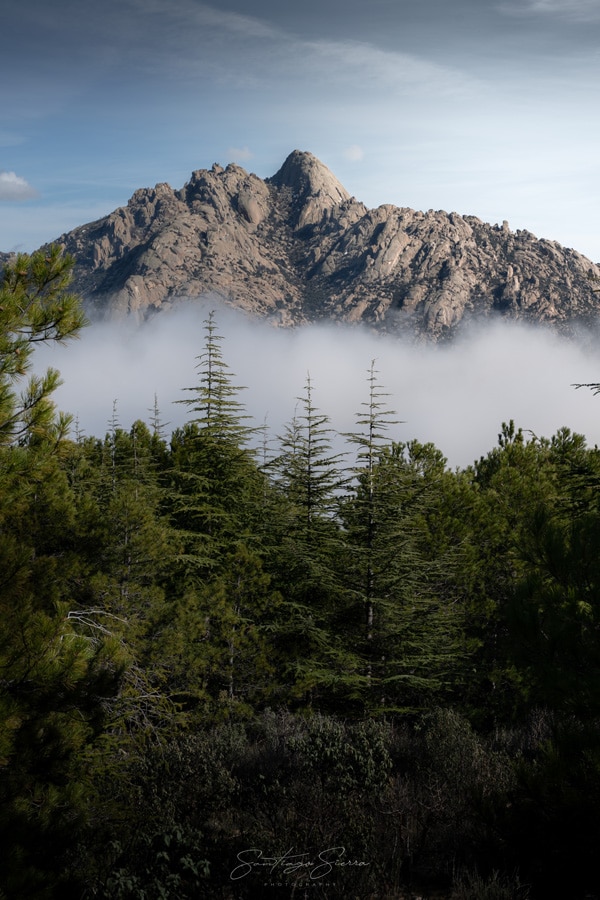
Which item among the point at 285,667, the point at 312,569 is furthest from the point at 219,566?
the point at 285,667

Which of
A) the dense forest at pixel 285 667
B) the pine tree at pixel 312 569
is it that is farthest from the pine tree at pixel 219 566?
the pine tree at pixel 312 569

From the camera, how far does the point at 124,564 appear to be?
13477 mm

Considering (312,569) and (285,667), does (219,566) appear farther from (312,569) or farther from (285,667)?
(285,667)

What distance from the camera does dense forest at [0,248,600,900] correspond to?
609 cm

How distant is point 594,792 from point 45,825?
4.90m

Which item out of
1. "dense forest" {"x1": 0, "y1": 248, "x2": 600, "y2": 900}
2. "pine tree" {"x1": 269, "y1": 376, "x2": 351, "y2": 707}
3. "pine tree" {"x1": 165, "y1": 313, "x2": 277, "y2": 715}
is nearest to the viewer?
"dense forest" {"x1": 0, "y1": 248, "x2": 600, "y2": 900}

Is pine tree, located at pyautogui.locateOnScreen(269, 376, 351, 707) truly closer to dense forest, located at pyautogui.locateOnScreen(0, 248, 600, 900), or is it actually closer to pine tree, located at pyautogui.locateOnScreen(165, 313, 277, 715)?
dense forest, located at pyautogui.locateOnScreen(0, 248, 600, 900)

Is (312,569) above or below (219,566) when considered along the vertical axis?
above

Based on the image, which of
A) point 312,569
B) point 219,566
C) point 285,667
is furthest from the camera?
point 219,566

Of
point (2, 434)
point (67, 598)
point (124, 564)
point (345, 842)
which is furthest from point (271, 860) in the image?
point (124, 564)

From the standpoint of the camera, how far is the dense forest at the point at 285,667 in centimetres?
609

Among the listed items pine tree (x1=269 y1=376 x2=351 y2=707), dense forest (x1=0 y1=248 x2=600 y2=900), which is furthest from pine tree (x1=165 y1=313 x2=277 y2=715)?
pine tree (x1=269 y1=376 x2=351 y2=707)

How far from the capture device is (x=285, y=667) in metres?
16.9

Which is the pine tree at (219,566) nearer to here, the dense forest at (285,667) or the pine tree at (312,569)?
the dense forest at (285,667)
